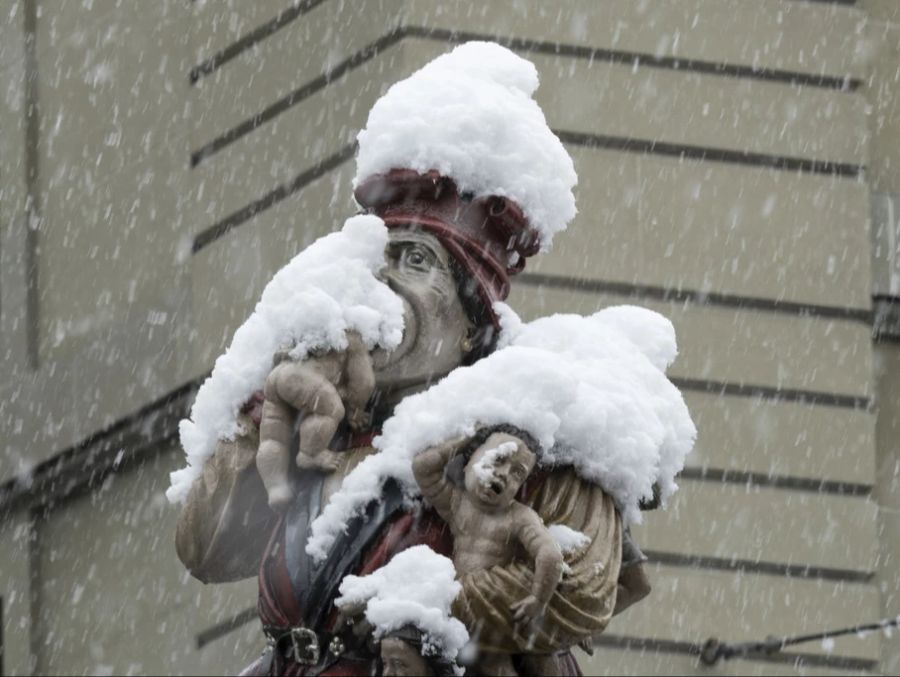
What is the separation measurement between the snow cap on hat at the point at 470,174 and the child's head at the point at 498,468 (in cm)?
65

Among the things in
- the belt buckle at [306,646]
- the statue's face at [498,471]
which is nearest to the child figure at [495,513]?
the statue's face at [498,471]

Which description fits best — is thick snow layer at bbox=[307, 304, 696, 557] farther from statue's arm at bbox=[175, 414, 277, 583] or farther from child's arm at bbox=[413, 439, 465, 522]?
statue's arm at bbox=[175, 414, 277, 583]

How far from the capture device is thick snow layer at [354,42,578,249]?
8805 millimetres

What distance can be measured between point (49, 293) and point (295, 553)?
23.1ft

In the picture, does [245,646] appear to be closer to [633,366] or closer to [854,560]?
[854,560]

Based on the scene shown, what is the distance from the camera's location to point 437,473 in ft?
27.3

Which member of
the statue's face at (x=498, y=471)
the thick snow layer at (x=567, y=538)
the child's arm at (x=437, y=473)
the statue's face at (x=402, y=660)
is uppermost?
the statue's face at (x=498, y=471)

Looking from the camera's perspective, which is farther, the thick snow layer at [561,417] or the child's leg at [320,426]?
the child's leg at [320,426]

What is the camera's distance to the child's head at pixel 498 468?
26.8 ft

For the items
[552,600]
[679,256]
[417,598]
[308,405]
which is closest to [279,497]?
[308,405]

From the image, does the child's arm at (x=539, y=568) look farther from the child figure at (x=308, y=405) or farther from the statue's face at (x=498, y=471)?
the child figure at (x=308, y=405)

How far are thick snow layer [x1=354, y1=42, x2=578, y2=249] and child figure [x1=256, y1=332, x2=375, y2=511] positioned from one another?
53cm

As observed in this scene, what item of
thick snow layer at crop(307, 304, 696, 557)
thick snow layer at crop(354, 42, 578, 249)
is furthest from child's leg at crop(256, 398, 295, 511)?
thick snow layer at crop(354, 42, 578, 249)

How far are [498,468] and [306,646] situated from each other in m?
0.63
